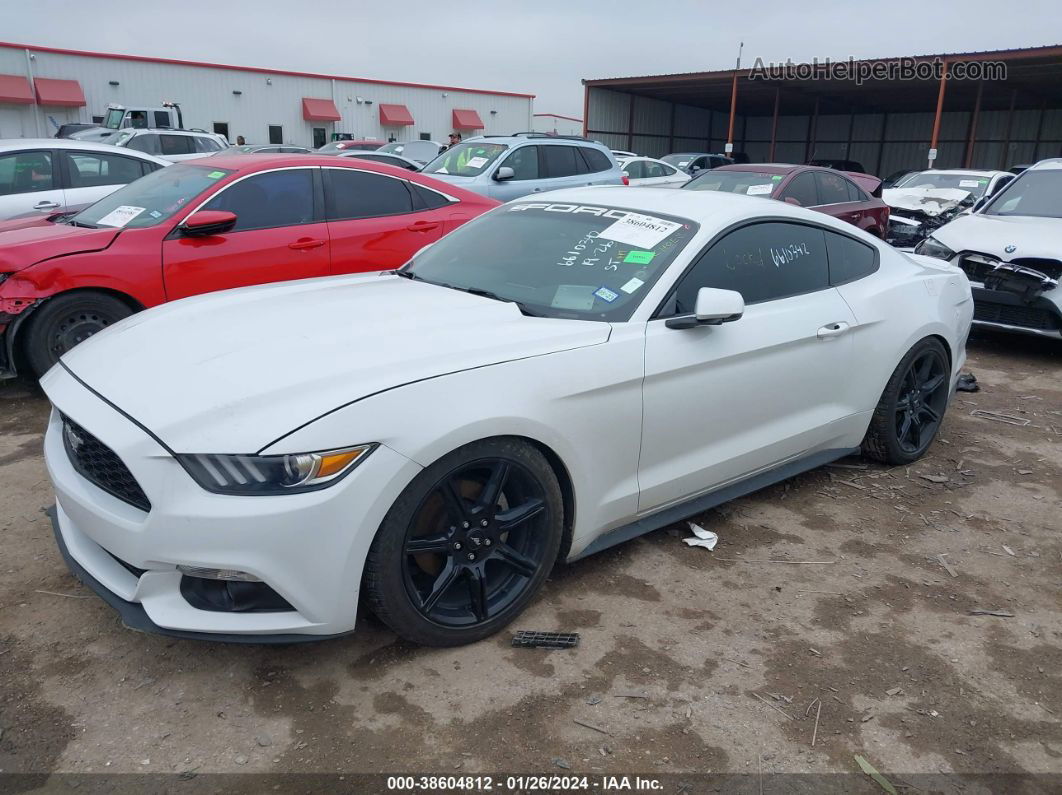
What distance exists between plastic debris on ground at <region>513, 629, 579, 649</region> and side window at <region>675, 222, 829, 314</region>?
4.52ft

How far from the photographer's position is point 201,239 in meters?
5.46

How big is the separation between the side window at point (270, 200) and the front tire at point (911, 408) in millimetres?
4066

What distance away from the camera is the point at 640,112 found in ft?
109

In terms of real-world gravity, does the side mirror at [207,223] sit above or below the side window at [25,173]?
below

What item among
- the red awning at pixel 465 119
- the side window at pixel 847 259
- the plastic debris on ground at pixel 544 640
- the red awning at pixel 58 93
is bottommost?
Answer: the plastic debris on ground at pixel 544 640

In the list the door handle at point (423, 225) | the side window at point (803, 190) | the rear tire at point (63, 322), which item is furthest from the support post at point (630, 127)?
the rear tire at point (63, 322)

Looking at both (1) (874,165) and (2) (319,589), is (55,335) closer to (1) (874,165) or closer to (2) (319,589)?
(2) (319,589)

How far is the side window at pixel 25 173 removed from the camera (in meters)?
7.71

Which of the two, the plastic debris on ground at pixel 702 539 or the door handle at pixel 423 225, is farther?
the door handle at pixel 423 225

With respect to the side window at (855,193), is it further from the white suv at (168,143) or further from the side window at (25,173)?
the white suv at (168,143)

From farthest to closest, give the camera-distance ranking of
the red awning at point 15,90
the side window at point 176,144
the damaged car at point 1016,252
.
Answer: the red awning at point 15,90, the side window at point 176,144, the damaged car at point 1016,252

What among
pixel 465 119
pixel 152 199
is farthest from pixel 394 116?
pixel 152 199

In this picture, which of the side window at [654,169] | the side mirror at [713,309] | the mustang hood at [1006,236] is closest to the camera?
the side mirror at [713,309]

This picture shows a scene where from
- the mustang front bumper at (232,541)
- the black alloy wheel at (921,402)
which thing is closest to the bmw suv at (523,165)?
the black alloy wheel at (921,402)
